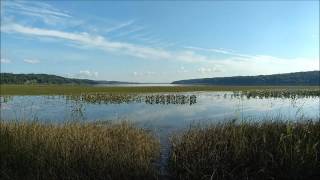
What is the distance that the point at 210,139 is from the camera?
36.2ft

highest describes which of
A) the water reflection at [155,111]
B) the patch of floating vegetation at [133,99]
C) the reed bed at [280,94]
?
the reed bed at [280,94]

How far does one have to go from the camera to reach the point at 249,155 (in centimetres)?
1016

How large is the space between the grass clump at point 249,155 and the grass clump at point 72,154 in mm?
992

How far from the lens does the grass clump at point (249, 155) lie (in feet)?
31.9

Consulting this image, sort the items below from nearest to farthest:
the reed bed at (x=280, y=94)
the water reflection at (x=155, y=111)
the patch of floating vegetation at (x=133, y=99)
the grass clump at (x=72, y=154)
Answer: the grass clump at (x=72, y=154) < the water reflection at (x=155, y=111) < the patch of floating vegetation at (x=133, y=99) < the reed bed at (x=280, y=94)

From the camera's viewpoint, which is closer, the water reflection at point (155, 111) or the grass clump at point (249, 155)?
the grass clump at point (249, 155)

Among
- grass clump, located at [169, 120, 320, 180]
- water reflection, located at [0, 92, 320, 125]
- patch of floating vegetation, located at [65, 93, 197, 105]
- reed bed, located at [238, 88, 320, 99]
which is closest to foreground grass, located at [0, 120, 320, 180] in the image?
grass clump, located at [169, 120, 320, 180]

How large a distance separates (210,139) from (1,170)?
207 inches

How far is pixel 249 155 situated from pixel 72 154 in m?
4.36

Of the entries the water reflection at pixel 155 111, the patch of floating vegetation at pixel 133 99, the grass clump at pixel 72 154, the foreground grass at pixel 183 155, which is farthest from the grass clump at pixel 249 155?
the patch of floating vegetation at pixel 133 99

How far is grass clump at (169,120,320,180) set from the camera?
9.73 meters

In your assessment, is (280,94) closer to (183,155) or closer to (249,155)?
(249,155)

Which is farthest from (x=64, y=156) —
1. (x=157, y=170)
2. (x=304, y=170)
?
(x=304, y=170)

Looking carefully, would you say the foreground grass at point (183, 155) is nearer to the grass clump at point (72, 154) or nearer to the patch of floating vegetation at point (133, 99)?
the grass clump at point (72, 154)
